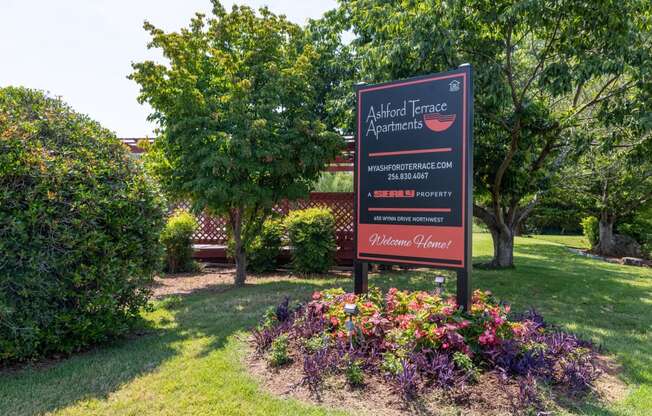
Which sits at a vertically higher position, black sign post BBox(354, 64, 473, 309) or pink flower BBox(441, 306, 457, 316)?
black sign post BBox(354, 64, 473, 309)

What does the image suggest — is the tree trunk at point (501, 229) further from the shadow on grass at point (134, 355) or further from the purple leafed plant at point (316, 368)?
the purple leafed plant at point (316, 368)

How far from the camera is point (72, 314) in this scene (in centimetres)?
342

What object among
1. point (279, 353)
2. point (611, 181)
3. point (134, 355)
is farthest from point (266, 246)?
point (611, 181)

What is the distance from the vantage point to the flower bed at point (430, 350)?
2.81 m

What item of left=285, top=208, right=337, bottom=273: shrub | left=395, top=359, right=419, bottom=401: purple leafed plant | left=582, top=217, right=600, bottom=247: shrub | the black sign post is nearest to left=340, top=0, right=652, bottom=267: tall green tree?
the black sign post

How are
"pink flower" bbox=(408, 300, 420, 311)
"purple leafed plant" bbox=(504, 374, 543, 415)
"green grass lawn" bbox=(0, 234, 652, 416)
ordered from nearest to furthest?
"purple leafed plant" bbox=(504, 374, 543, 415), "green grass lawn" bbox=(0, 234, 652, 416), "pink flower" bbox=(408, 300, 420, 311)

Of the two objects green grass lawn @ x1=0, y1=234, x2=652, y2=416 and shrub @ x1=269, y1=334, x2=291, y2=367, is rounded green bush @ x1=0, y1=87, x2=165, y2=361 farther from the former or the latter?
shrub @ x1=269, y1=334, x2=291, y2=367

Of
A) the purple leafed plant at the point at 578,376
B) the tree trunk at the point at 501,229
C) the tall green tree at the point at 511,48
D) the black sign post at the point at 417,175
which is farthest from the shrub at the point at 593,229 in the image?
the black sign post at the point at 417,175

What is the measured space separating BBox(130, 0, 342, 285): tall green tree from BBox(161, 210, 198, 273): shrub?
5.29 ft

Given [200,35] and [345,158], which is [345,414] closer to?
[200,35]

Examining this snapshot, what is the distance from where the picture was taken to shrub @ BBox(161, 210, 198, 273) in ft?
26.1

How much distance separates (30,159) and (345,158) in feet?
19.5

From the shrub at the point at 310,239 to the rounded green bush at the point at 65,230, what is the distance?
363 cm

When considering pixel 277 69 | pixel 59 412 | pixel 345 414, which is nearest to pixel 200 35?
pixel 277 69
